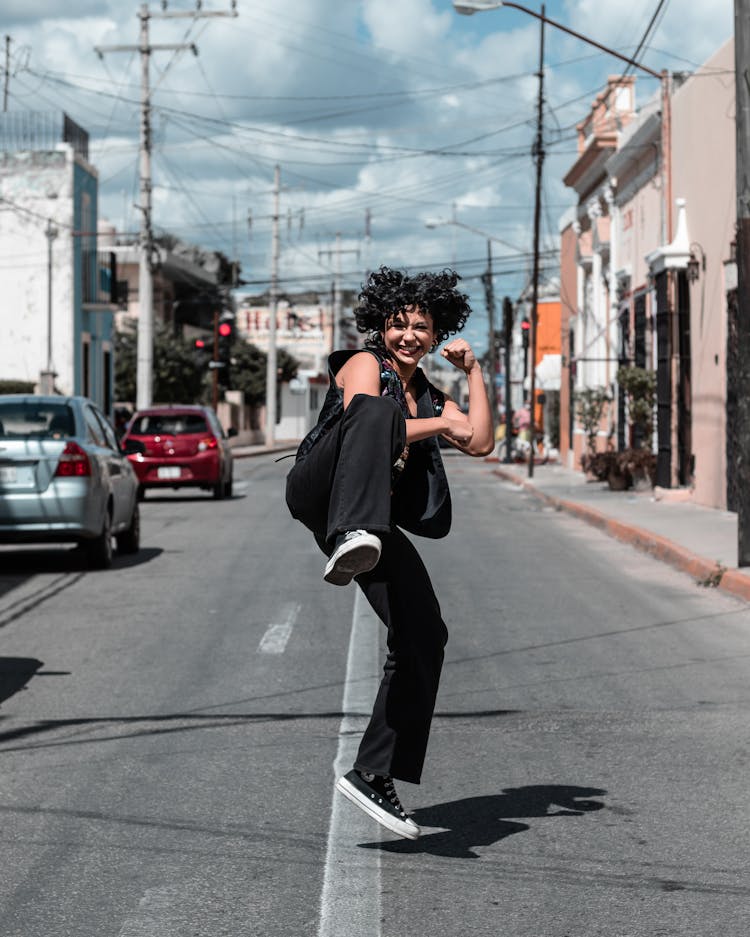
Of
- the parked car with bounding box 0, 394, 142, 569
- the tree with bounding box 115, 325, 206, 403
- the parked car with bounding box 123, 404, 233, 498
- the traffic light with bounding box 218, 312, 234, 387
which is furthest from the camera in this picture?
the tree with bounding box 115, 325, 206, 403

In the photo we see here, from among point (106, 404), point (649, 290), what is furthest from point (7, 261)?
point (649, 290)

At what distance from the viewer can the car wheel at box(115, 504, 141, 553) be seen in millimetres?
15977

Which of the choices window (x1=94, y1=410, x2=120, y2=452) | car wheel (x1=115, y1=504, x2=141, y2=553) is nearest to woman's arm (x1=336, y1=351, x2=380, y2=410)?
window (x1=94, y1=410, x2=120, y2=452)

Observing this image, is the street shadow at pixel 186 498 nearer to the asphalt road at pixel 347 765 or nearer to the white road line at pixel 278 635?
the asphalt road at pixel 347 765

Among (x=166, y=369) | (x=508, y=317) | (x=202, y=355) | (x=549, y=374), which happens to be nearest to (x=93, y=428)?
(x=508, y=317)

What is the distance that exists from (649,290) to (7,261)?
2710cm

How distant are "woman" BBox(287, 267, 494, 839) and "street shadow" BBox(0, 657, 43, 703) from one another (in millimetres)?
3513

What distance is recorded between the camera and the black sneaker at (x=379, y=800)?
4.85 meters

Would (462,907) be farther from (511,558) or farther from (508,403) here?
(508,403)

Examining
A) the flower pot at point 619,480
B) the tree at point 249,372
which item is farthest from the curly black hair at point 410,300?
the tree at point 249,372

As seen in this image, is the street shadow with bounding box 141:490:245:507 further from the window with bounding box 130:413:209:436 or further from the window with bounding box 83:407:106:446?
the window with bounding box 83:407:106:446

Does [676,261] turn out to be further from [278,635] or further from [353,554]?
[353,554]

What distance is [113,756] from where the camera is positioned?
6.39 meters

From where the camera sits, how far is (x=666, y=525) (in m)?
18.9
